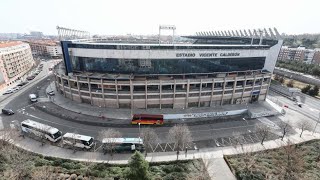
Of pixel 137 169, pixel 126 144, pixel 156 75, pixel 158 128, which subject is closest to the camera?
pixel 137 169

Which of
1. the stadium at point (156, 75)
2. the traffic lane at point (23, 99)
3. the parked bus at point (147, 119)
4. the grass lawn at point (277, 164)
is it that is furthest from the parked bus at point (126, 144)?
the traffic lane at point (23, 99)

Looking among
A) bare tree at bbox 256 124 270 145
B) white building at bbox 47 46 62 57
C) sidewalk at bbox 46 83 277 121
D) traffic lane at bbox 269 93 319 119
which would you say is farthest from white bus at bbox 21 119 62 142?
white building at bbox 47 46 62 57

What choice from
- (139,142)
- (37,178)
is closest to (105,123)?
(139,142)

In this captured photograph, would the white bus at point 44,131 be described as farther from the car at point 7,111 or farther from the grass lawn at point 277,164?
the grass lawn at point 277,164

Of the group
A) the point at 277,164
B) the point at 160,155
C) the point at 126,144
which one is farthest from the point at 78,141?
the point at 277,164

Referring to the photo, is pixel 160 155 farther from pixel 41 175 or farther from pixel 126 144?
pixel 41 175
